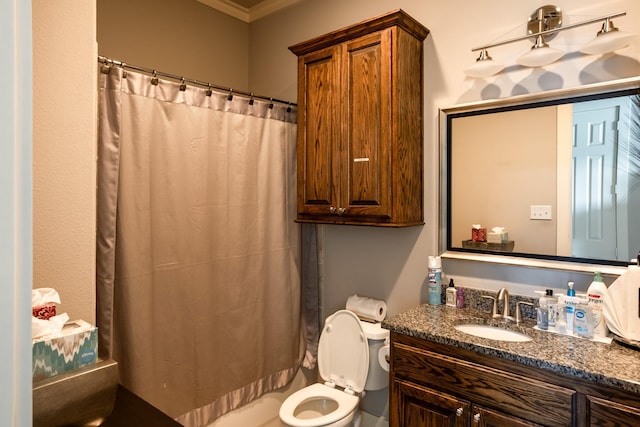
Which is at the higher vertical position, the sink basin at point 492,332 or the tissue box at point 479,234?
the tissue box at point 479,234

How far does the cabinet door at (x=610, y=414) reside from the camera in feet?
3.94

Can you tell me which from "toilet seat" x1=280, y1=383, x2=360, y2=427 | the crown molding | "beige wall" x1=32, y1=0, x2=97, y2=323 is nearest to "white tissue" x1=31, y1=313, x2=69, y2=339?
"beige wall" x1=32, y1=0, x2=97, y2=323

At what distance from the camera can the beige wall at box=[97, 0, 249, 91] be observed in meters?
2.38

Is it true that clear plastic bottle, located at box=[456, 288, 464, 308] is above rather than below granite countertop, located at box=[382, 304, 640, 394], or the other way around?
above

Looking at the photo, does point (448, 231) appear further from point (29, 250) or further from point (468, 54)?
point (29, 250)

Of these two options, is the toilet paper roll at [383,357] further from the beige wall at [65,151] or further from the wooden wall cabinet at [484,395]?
the beige wall at [65,151]

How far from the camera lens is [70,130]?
1.39 meters

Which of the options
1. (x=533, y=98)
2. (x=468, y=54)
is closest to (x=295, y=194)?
(x=468, y=54)

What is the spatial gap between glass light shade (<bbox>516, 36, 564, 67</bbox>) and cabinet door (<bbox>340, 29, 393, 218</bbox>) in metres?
0.61

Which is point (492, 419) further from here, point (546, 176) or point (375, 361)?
point (546, 176)

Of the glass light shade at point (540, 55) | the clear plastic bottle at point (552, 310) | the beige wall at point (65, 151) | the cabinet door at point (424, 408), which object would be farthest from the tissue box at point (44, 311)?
the glass light shade at point (540, 55)

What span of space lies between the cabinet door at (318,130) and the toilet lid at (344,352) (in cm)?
66

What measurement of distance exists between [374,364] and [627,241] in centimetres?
132

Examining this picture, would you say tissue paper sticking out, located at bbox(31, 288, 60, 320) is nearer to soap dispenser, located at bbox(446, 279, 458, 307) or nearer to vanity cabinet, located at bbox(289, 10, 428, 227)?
vanity cabinet, located at bbox(289, 10, 428, 227)
